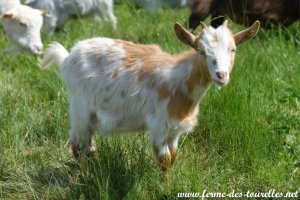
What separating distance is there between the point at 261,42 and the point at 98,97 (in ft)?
10.1

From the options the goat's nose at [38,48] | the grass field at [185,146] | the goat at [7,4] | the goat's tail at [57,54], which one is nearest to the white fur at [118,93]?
the goat's tail at [57,54]

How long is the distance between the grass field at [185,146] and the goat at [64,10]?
8.97 ft

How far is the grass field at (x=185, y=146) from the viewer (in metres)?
4.30

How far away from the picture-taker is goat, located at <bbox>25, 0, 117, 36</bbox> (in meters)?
9.40

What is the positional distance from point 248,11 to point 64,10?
2832 mm

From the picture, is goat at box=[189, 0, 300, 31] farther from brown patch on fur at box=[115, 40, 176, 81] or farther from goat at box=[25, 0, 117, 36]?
brown patch on fur at box=[115, 40, 176, 81]

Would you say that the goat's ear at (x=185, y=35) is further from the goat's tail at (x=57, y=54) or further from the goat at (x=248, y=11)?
the goat at (x=248, y=11)

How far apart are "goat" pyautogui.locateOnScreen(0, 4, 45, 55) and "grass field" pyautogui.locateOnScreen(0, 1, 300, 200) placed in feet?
3.23

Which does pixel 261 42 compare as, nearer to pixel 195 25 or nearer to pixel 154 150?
pixel 195 25

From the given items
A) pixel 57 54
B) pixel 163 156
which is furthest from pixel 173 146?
pixel 57 54

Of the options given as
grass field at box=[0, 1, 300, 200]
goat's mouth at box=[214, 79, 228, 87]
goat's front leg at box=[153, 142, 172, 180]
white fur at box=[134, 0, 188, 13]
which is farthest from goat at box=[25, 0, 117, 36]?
goat's mouth at box=[214, 79, 228, 87]

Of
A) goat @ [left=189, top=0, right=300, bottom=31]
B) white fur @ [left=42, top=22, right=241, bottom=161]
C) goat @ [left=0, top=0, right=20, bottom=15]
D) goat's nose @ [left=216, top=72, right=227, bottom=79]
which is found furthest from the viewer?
goat @ [left=0, top=0, right=20, bottom=15]

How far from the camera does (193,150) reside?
4938 millimetres

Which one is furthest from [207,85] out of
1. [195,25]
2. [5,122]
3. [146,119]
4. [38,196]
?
[195,25]
